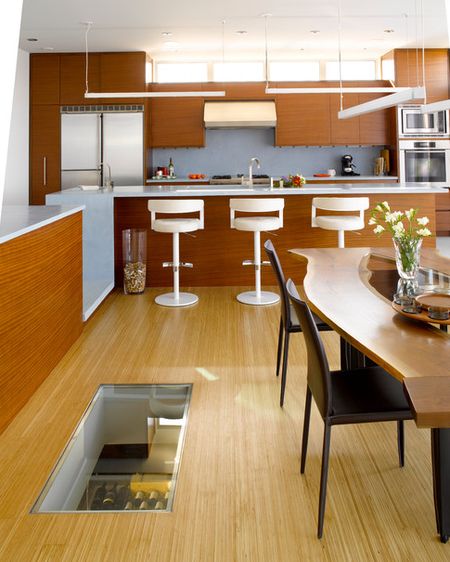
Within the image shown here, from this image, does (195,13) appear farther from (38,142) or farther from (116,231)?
(38,142)

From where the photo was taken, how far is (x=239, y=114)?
7.94m

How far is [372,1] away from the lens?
5555mm

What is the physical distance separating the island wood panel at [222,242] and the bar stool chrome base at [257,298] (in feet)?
1.54

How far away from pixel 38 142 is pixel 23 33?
5.00ft

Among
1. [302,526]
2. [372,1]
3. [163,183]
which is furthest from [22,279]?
[163,183]

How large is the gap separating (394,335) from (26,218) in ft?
7.39

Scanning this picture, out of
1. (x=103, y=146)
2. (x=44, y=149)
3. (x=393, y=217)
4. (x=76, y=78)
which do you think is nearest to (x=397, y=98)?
(x=393, y=217)

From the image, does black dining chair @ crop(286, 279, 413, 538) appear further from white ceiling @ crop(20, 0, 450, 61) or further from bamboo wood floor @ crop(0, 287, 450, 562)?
white ceiling @ crop(20, 0, 450, 61)

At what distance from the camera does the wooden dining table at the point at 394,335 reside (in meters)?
1.40

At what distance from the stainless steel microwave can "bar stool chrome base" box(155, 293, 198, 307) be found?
15.1 feet

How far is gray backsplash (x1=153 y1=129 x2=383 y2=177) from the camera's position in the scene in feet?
27.6

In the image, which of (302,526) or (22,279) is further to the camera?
(22,279)

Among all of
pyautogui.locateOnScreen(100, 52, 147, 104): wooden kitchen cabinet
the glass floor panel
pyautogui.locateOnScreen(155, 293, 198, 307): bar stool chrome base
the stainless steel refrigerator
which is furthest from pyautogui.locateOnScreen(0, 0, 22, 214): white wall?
pyautogui.locateOnScreen(100, 52, 147, 104): wooden kitchen cabinet

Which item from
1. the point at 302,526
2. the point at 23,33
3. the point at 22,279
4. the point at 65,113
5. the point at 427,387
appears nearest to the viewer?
the point at 427,387
